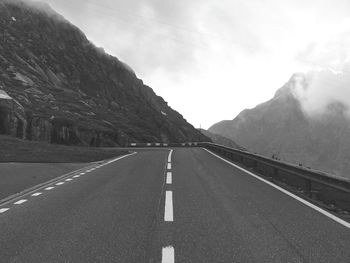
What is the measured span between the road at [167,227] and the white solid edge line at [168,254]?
12 millimetres

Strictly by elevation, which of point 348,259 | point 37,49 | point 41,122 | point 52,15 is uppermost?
point 52,15

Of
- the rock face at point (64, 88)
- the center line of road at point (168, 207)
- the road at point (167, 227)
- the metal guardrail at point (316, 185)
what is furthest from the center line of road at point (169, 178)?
the rock face at point (64, 88)

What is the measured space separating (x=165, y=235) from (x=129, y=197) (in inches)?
159

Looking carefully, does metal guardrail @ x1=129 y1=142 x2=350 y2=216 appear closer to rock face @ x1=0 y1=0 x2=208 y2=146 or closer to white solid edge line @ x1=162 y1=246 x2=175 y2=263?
white solid edge line @ x1=162 y1=246 x2=175 y2=263

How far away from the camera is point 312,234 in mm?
Result: 6996

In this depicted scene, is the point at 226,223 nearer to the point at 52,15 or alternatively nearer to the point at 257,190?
the point at 257,190

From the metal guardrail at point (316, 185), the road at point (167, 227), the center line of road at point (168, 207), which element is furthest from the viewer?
the metal guardrail at point (316, 185)

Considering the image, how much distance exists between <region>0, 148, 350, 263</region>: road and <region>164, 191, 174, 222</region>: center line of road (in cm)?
2

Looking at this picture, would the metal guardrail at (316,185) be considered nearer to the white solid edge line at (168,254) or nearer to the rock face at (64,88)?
the white solid edge line at (168,254)

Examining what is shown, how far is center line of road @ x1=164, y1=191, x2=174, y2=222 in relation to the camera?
8109 millimetres

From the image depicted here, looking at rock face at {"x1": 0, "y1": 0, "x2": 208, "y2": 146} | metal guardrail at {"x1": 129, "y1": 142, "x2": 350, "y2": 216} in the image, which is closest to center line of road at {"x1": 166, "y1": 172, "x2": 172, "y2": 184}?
metal guardrail at {"x1": 129, "y1": 142, "x2": 350, "y2": 216}

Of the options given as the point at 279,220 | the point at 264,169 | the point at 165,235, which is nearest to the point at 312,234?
the point at 279,220

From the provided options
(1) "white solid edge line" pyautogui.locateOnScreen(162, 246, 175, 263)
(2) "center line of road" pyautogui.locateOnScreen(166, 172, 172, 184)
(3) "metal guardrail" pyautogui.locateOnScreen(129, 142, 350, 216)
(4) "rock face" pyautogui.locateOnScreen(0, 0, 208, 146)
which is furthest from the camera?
(4) "rock face" pyautogui.locateOnScreen(0, 0, 208, 146)

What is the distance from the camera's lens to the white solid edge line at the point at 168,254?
5.53 m
